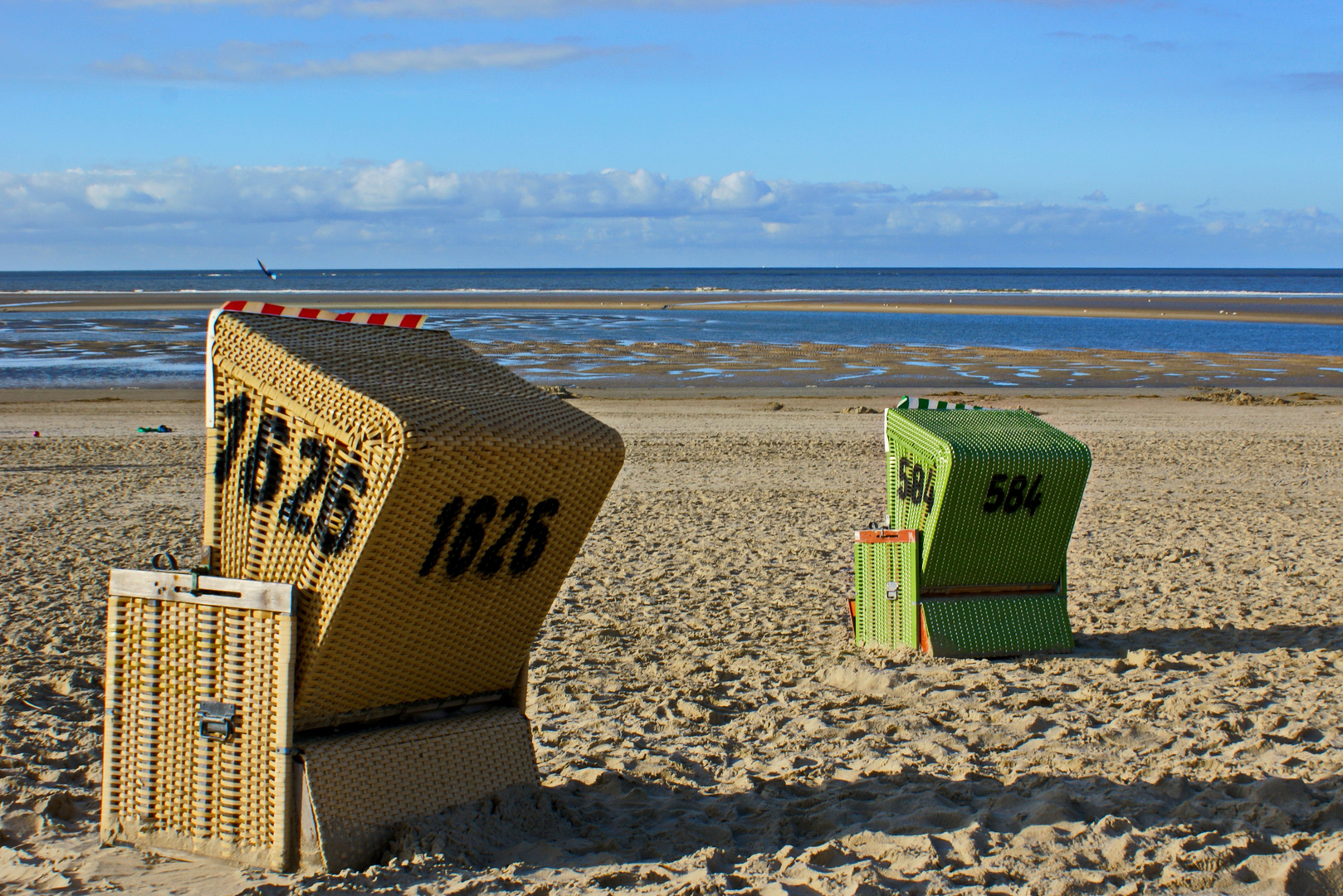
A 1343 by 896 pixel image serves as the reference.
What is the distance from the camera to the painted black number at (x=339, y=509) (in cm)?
312

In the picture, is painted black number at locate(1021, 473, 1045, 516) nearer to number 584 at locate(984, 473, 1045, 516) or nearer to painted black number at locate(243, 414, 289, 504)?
number 584 at locate(984, 473, 1045, 516)

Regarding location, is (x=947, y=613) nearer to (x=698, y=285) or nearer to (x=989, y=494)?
(x=989, y=494)

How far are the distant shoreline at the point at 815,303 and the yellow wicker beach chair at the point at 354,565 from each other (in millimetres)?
51795

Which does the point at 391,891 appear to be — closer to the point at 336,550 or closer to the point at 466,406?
the point at 336,550

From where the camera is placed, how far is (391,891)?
3.19m

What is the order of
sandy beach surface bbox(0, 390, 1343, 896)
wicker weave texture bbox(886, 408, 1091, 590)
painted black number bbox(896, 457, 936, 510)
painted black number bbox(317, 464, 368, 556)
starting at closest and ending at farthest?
painted black number bbox(317, 464, 368, 556), sandy beach surface bbox(0, 390, 1343, 896), wicker weave texture bbox(886, 408, 1091, 590), painted black number bbox(896, 457, 936, 510)

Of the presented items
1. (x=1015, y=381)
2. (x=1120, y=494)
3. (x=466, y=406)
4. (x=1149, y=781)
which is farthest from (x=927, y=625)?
(x=1015, y=381)

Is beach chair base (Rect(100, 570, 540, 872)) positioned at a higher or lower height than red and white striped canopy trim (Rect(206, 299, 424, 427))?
lower

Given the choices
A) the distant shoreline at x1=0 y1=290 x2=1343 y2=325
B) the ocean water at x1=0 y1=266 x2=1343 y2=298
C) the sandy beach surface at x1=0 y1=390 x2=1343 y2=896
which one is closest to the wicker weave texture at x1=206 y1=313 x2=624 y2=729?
the sandy beach surface at x1=0 y1=390 x2=1343 y2=896

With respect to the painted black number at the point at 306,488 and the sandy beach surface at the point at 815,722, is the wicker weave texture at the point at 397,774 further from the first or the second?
the painted black number at the point at 306,488

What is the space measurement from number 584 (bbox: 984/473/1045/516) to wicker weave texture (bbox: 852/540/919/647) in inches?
18.6

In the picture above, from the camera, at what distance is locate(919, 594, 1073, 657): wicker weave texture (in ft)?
20.1

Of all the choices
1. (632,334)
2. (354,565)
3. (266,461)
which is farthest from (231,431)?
(632,334)

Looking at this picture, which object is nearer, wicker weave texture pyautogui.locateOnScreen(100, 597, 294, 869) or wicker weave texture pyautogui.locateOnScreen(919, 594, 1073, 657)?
wicker weave texture pyautogui.locateOnScreen(100, 597, 294, 869)
